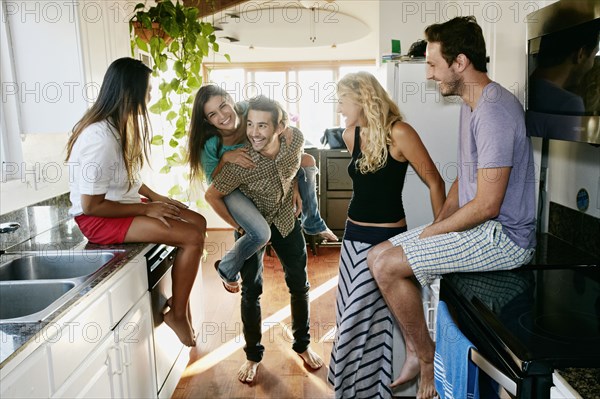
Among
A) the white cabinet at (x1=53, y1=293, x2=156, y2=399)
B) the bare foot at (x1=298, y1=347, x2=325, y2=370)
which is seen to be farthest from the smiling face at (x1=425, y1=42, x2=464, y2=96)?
the bare foot at (x1=298, y1=347, x2=325, y2=370)

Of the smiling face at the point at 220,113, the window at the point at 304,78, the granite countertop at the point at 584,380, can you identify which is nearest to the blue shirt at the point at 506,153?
the granite countertop at the point at 584,380

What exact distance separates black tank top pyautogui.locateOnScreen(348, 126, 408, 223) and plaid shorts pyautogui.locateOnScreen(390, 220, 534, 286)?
1.34 feet

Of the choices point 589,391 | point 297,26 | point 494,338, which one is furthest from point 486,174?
point 297,26

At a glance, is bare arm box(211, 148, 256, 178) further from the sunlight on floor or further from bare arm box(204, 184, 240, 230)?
the sunlight on floor

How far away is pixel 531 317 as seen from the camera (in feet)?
4.19

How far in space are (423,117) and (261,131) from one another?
0.76 m

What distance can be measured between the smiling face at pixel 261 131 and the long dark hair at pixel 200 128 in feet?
0.39

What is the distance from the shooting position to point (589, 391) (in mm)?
990

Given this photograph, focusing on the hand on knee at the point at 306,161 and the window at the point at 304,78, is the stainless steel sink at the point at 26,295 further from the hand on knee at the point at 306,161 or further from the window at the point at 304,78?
the window at the point at 304,78

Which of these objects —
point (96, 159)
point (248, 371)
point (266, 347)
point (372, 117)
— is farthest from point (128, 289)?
point (266, 347)

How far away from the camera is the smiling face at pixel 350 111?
2043 millimetres

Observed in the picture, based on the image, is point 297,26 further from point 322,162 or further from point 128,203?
point 128,203

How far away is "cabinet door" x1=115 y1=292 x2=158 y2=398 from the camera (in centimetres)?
190

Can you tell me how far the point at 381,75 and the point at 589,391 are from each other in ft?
5.98
